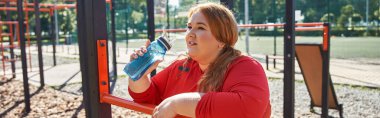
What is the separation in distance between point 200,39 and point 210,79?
152 mm

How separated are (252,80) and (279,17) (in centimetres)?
1305

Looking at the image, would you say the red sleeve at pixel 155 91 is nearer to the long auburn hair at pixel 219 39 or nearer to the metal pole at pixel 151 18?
the long auburn hair at pixel 219 39

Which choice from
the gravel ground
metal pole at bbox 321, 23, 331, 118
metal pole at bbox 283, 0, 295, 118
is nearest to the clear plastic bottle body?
metal pole at bbox 283, 0, 295, 118

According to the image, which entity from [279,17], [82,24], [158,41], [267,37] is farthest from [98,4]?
[267,37]

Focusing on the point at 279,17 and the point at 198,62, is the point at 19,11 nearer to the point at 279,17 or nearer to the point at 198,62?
the point at 198,62

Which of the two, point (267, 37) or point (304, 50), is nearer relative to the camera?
point (304, 50)

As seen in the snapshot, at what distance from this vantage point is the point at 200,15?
1.44 metres

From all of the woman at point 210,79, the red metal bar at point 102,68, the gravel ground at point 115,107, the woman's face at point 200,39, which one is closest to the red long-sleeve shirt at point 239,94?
the woman at point 210,79

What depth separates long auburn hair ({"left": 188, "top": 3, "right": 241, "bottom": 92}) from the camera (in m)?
1.41

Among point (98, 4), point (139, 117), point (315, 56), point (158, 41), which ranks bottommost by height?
point (139, 117)

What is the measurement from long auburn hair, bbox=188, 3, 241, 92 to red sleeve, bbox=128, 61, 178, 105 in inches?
13.5

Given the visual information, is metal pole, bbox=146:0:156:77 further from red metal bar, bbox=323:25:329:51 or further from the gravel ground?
red metal bar, bbox=323:25:329:51

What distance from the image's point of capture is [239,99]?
1.20 m

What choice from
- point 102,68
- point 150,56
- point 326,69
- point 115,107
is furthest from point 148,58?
point 115,107
